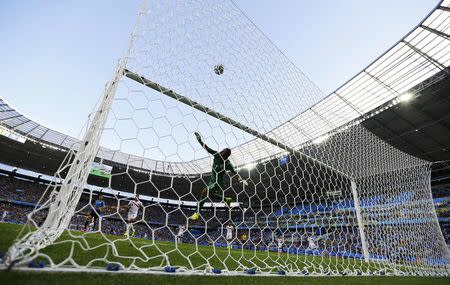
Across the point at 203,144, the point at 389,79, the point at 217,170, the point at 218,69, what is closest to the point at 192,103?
the point at 203,144

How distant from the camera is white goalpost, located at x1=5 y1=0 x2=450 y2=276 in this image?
7.84 feet

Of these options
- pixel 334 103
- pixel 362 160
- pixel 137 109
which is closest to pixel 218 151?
pixel 137 109

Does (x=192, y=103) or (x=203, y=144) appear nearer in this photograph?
(x=192, y=103)

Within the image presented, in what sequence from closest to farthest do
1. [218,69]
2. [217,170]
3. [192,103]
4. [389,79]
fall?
[192,103] → [217,170] → [218,69] → [389,79]

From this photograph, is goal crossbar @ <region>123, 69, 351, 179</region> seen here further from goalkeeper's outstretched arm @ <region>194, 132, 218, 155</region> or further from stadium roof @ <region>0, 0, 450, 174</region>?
stadium roof @ <region>0, 0, 450, 174</region>

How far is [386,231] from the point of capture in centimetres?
618

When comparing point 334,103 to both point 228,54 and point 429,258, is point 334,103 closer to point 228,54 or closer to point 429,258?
point 429,258

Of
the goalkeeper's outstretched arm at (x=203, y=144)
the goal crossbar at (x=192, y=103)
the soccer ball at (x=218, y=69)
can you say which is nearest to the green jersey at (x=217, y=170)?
the goalkeeper's outstretched arm at (x=203, y=144)

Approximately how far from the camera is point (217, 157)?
4.23 metres

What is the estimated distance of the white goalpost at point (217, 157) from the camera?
94.1 inches

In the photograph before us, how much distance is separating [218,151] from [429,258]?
6735mm

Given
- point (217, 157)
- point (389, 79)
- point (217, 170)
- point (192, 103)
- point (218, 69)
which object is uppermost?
point (389, 79)

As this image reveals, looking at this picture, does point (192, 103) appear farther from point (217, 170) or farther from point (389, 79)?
point (389, 79)

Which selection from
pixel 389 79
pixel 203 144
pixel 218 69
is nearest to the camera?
pixel 203 144
